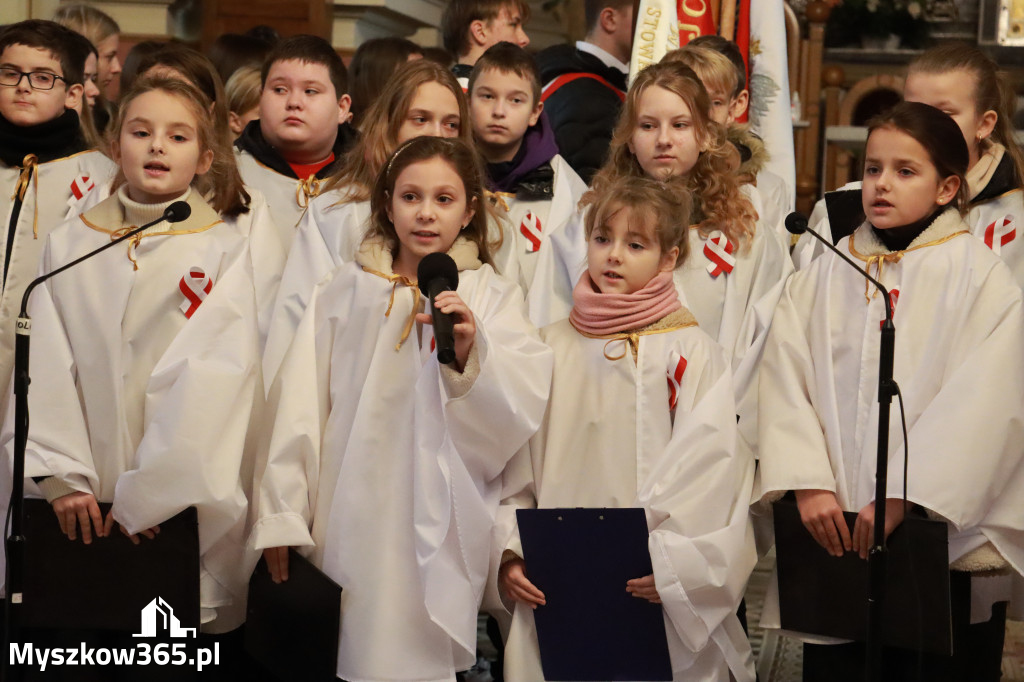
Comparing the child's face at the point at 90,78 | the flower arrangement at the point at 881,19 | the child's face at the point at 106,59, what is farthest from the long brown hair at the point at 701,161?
the flower arrangement at the point at 881,19

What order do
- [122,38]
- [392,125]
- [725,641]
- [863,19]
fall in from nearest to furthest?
[725,641] < [392,125] < [122,38] < [863,19]

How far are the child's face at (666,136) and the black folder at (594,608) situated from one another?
131 cm

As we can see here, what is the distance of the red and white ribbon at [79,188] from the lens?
14.4ft

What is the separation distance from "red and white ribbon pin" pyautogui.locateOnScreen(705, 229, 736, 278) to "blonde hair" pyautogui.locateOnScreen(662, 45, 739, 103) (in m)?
0.60

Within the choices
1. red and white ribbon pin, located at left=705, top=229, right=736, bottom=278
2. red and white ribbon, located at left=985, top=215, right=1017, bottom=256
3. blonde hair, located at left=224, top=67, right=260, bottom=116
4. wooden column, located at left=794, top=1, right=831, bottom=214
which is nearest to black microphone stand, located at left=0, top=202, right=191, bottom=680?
red and white ribbon pin, located at left=705, top=229, right=736, bottom=278

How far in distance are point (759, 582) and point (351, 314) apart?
249 centimetres

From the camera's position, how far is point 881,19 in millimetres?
9203

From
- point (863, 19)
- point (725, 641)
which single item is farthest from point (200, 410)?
point (863, 19)

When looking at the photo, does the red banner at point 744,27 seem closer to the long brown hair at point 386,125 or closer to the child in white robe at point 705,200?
the child in white robe at point 705,200

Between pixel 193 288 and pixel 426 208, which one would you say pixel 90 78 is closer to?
pixel 193 288

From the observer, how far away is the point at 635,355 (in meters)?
3.43

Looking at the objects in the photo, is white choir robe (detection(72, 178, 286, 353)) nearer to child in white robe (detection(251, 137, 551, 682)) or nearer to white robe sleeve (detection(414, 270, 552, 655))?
child in white robe (detection(251, 137, 551, 682))

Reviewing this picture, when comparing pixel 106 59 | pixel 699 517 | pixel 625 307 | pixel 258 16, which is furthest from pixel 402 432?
pixel 258 16

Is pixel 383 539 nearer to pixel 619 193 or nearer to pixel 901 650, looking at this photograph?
pixel 619 193
